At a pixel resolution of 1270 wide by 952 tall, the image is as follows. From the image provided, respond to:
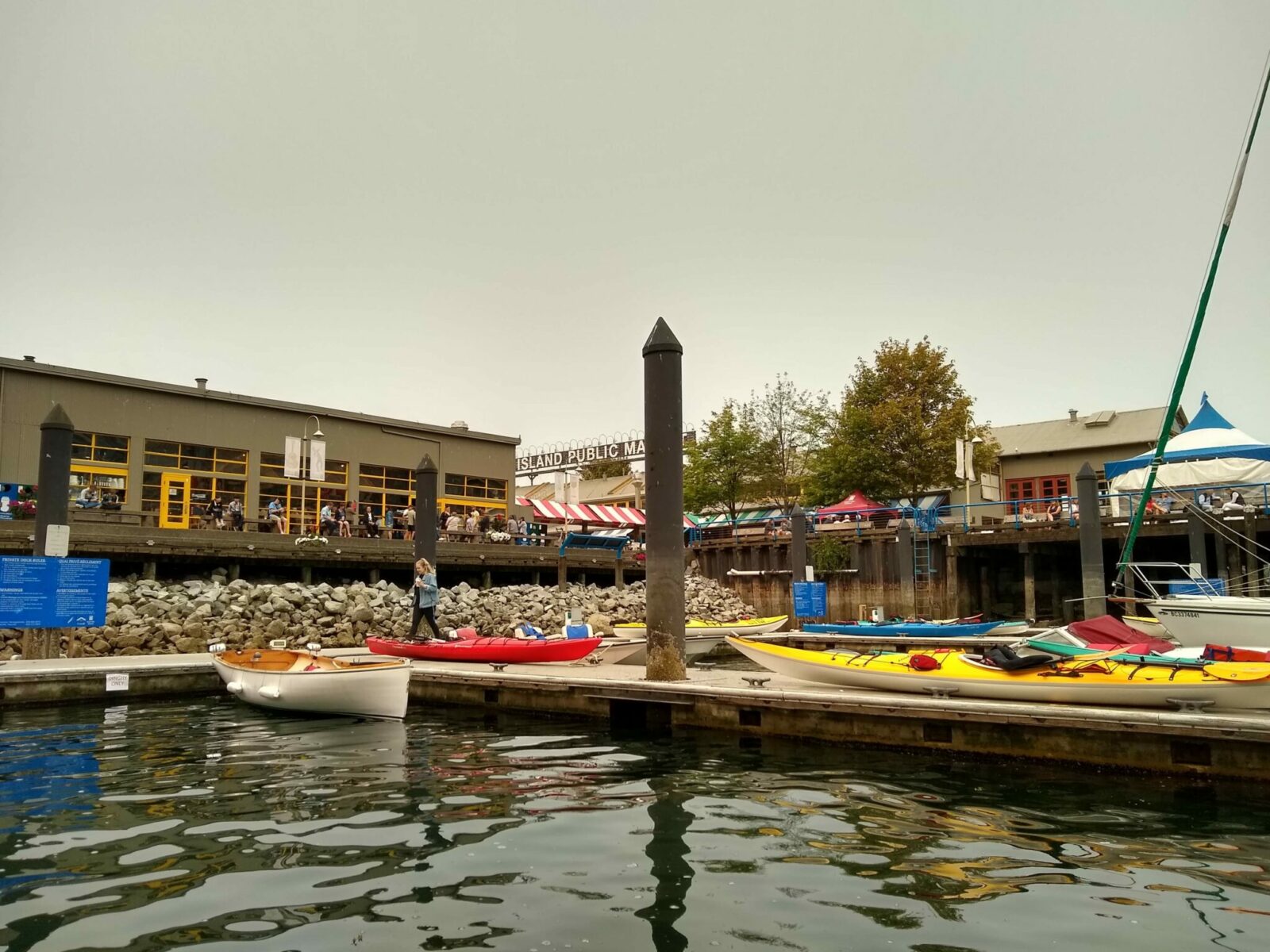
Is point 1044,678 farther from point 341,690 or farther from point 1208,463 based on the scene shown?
point 1208,463

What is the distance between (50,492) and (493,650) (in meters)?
8.37

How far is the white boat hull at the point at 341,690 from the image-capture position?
12.5m

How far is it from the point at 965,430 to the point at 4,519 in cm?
3426

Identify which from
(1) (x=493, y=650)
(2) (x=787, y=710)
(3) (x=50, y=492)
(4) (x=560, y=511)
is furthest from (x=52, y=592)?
(4) (x=560, y=511)

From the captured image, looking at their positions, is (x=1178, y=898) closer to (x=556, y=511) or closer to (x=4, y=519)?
(x=4, y=519)

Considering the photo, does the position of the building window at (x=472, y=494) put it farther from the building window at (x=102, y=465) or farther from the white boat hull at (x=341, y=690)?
the white boat hull at (x=341, y=690)

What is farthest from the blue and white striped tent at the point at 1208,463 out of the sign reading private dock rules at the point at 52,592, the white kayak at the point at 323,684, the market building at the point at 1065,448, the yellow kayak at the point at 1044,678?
the sign reading private dock rules at the point at 52,592

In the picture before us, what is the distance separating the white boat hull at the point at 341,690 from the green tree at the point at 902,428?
29.8 m

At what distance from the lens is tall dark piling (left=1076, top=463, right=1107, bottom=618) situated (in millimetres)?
22578

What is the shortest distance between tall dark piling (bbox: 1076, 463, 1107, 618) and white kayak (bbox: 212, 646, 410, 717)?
1780 cm

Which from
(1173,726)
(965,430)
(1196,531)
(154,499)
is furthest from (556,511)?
(1173,726)

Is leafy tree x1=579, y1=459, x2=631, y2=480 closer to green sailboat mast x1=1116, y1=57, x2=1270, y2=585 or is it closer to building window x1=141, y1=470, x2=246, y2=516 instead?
building window x1=141, y1=470, x2=246, y2=516

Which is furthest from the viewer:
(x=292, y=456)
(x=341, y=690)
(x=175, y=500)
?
(x=175, y=500)

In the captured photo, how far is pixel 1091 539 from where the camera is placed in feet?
74.2
